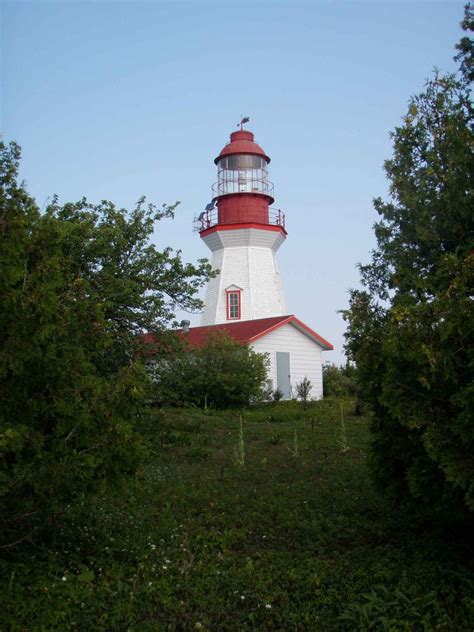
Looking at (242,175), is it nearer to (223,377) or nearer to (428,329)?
(223,377)

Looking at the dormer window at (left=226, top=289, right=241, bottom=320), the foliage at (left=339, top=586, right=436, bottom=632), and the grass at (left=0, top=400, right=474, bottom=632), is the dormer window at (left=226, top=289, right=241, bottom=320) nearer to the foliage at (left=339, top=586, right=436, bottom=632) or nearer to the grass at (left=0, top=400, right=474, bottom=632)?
the grass at (left=0, top=400, right=474, bottom=632)

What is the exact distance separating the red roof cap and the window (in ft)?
24.0

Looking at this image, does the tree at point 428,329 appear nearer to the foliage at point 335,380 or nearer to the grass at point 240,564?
the grass at point 240,564

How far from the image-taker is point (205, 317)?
34.4 metres

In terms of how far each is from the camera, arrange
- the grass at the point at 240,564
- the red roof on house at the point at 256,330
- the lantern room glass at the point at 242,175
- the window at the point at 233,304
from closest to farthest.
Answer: the grass at the point at 240,564 < the red roof on house at the point at 256,330 < the window at the point at 233,304 < the lantern room glass at the point at 242,175

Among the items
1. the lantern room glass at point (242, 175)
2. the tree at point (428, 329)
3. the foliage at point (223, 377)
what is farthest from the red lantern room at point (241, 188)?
the tree at point (428, 329)

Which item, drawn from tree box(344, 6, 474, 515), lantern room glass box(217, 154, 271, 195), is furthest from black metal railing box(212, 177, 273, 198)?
tree box(344, 6, 474, 515)

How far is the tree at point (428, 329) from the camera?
222 inches

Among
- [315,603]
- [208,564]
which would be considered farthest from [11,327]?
[315,603]

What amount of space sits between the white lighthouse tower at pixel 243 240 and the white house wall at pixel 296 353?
4.06 meters

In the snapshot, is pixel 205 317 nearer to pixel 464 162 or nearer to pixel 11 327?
pixel 464 162

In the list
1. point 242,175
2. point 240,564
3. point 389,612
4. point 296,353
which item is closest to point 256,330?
point 296,353

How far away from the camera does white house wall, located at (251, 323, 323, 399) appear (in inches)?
1112

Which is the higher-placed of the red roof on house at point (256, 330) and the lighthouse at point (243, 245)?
the lighthouse at point (243, 245)
